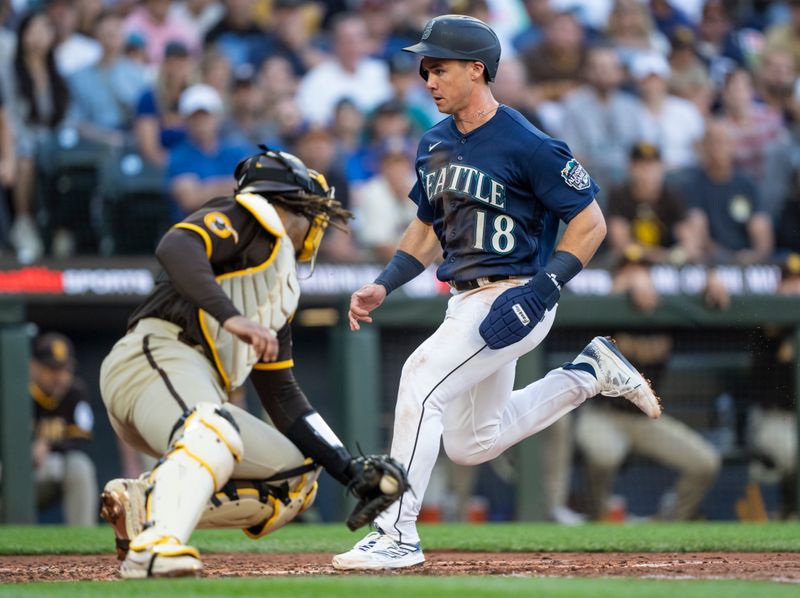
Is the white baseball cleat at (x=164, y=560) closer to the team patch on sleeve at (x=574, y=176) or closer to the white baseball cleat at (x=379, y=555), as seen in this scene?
the white baseball cleat at (x=379, y=555)

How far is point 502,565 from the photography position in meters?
4.91

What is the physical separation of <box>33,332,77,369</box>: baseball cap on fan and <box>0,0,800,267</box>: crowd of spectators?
58 cm

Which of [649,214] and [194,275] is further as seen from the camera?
[649,214]

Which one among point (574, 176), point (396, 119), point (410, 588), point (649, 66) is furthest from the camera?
point (649, 66)

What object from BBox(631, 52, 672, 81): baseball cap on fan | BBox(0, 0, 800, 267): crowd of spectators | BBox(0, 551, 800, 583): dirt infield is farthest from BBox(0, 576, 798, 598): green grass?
BBox(631, 52, 672, 81): baseball cap on fan

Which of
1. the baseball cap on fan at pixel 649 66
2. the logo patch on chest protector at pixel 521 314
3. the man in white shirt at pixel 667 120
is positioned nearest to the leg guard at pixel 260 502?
the logo patch on chest protector at pixel 521 314

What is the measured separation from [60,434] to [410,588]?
5185 millimetres

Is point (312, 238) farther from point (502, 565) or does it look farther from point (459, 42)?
point (502, 565)

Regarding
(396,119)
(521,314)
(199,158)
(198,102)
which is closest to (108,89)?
(198,102)

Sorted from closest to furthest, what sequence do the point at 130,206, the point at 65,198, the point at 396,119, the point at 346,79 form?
the point at 65,198, the point at 130,206, the point at 396,119, the point at 346,79

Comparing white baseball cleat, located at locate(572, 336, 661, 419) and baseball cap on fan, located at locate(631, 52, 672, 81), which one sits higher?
baseball cap on fan, located at locate(631, 52, 672, 81)

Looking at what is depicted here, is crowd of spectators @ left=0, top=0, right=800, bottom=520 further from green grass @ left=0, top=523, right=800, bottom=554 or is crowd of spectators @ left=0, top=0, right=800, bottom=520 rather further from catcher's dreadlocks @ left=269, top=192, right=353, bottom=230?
catcher's dreadlocks @ left=269, top=192, right=353, bottom=230

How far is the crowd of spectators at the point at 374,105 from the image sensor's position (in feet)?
29.8

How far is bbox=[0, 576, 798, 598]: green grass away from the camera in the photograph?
3.57 m
